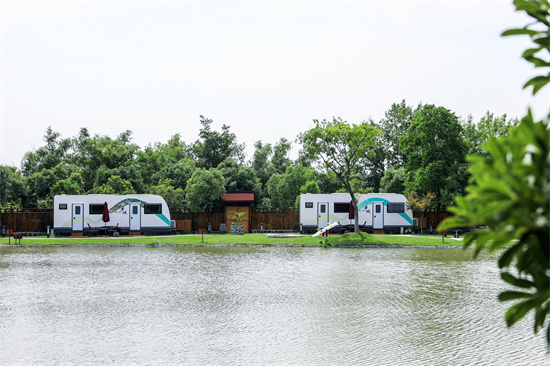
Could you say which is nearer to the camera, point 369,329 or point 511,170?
point 511,170

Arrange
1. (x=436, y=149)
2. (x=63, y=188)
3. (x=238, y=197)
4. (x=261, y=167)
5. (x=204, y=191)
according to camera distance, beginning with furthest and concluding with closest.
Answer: (x=261, y=167) < (x=63, y=188) < (x=204, y=191) < (x=238, y=197) < (x=436, y=149)

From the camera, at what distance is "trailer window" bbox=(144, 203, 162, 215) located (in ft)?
118

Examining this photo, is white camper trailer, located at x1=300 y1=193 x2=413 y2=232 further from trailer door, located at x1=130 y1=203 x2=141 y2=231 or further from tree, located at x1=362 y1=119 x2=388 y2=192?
tree, located at x1=362 y1=119 x2=388 y2=192

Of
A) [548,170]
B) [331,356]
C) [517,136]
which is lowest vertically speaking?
[331,356]

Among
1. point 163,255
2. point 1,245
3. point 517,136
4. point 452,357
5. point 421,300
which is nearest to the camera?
point 517,136

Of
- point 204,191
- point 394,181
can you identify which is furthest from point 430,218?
point 204,191

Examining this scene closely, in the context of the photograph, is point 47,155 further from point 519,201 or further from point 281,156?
point 519,201

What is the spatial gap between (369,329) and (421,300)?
135 inches

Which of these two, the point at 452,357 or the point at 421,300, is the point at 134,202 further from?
the point at 452,357

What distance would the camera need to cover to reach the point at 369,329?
965 centimetres

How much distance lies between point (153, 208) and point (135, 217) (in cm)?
140

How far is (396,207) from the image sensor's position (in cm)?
3675

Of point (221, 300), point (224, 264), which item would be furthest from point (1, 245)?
point (221, 300)

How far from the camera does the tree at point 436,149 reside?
4025 cm
